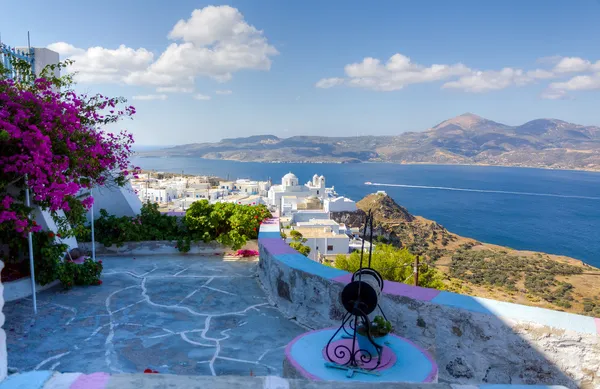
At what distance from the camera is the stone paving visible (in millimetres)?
3580

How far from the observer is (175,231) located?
766cm

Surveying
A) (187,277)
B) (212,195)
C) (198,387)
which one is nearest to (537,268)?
(187,277)

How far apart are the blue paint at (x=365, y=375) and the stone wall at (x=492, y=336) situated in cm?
52

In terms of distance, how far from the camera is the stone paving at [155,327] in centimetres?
358

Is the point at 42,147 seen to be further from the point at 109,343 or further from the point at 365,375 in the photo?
the point at 365,375

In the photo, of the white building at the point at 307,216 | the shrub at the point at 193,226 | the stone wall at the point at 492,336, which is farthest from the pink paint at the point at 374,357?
the white building at the point at 307,216

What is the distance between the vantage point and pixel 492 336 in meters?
3.08

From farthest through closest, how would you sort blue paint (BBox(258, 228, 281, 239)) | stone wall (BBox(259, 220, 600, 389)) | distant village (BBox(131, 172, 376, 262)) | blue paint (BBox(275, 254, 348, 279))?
distant village (BBox(131, 172, 376, 262)), blue paint (BBox(258, 228, 281, 239)), blue paint (BBox(275, 254, 348, 279)), stone wall (BBox(259, 220, 600, 389))

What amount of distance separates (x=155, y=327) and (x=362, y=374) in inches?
103

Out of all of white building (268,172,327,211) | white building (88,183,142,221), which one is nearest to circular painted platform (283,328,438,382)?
white building (88,183,142,221)

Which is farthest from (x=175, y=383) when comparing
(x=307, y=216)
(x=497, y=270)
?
(x=307, y=216)

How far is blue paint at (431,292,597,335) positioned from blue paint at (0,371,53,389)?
107 inches

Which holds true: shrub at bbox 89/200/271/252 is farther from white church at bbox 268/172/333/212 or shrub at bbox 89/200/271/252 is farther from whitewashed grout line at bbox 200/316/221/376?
white church at bbox 268/172/333/212

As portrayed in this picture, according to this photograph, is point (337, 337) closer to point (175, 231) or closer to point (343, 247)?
point (175, 231)
